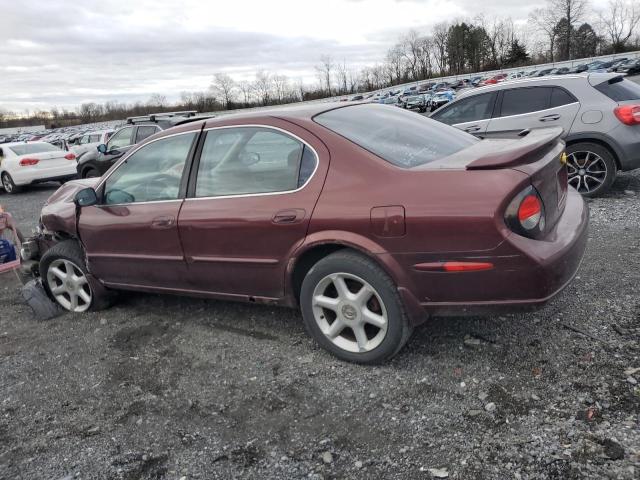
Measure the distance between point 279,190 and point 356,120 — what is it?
74cm

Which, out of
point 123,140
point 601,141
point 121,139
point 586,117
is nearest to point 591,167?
point 601,141

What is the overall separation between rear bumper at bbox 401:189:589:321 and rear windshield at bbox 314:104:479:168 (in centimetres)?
72

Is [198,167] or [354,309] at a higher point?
[198,167]

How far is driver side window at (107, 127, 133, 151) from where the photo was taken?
12680mm

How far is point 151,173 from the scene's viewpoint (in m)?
3.97

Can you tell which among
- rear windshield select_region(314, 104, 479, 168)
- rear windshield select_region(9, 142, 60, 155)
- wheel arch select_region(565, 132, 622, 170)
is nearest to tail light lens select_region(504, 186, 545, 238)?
rear windshield select_region(314, 104, 479, 168)

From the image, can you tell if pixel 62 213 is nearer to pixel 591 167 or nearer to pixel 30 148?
pixel 591 167

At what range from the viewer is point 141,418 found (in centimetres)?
293

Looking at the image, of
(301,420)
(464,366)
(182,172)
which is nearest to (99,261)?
(182,172)

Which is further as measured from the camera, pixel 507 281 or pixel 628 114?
pixel 628 114

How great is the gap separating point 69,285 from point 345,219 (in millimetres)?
3016

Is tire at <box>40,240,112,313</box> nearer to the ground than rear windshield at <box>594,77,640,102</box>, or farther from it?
nearer to the ground

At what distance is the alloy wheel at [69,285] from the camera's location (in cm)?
457

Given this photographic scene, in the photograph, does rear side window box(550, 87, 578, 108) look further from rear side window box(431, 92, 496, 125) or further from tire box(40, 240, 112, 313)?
tire box(40, 240, 112, 313)
